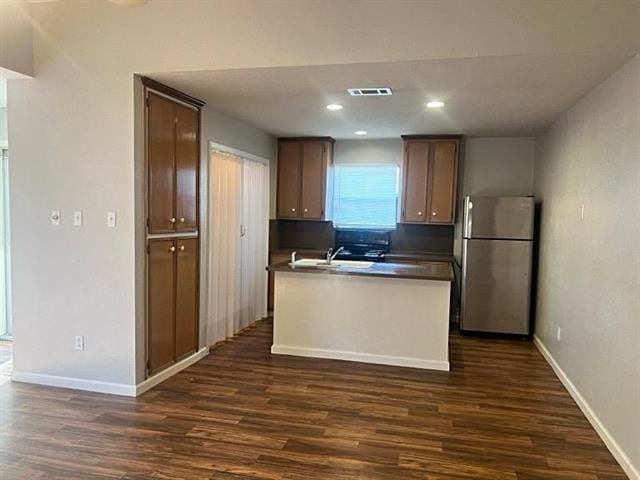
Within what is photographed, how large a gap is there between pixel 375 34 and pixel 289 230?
4.14 metres

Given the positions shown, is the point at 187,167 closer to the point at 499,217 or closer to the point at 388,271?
the point at 388,271

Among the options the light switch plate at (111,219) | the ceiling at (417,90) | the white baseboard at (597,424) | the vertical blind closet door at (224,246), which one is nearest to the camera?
the white baseboard at (597,424)

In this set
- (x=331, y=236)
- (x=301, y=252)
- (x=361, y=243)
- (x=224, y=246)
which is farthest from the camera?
(x=331, y=236)

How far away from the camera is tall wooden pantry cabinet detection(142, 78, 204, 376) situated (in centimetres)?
362

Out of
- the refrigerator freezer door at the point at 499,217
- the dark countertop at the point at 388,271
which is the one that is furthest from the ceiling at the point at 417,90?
the dark countertop at the point at 388,271

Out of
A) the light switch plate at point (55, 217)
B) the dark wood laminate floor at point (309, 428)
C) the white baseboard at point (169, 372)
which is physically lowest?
the dark wood laminate floor at point (309, 428)

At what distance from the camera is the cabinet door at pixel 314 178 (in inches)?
249

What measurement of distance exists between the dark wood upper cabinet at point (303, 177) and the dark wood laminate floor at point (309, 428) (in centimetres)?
265

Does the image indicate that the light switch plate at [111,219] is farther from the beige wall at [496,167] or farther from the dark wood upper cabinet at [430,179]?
the beige wall at [496,167]

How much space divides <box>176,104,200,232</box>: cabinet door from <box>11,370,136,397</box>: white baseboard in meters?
1.31

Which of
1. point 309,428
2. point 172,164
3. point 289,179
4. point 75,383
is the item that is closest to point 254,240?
point 289,179

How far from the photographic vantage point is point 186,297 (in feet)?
13.7

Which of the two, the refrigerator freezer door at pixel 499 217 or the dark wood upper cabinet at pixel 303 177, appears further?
the dark wood upper cabinet at pixel 303 177

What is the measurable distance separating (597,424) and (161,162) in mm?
3568
